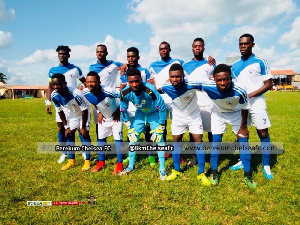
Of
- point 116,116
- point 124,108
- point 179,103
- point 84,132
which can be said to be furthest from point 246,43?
point 84,132

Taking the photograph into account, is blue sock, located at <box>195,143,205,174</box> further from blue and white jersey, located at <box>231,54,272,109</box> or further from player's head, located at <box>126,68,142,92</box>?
player's head, located at <box>126,68,142,92</box>

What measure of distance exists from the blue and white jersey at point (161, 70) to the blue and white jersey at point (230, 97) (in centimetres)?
156

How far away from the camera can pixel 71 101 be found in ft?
18.7

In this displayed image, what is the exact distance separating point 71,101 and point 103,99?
89cm

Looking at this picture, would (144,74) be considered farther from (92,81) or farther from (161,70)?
(92,81)

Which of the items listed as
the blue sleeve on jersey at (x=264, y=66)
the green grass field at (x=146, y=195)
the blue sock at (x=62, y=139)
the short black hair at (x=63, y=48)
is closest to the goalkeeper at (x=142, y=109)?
the green grass field at (x=146, y=195)

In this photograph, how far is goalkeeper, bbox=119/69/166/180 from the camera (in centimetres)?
476

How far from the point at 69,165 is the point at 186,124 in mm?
3261

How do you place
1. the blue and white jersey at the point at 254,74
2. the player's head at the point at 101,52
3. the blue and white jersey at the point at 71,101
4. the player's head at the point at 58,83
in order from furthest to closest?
the player's head at the point at 101,52
the blue and white jersey at the point at 71,101
the player's head at the point at 58,83
the blue and white jersey at the point at 254,74

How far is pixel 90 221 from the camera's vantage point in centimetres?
345

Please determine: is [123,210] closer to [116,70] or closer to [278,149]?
[116,70]

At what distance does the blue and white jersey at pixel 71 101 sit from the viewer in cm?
557

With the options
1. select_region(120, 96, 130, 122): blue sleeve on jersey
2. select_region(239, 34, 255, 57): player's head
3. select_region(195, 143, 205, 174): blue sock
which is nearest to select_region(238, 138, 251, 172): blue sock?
select_region(195, 143, 205, 174): blue sock

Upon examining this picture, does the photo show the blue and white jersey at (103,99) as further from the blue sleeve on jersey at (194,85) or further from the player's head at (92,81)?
the blue sleeve on jersey at (194,85)
